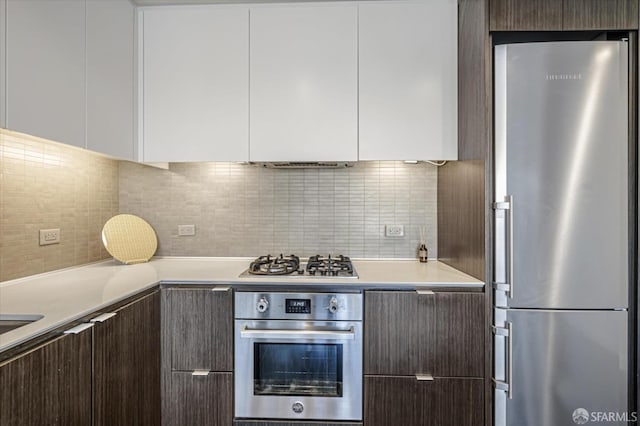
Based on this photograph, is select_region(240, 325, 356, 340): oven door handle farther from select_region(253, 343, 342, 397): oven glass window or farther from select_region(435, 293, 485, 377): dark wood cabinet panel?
select_region(435, 293, 485, 377): dark wood cabinet panel

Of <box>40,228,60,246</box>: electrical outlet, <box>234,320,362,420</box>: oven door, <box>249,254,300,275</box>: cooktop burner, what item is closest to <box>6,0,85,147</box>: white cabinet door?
<box>40,228,60,246</box>: electrical outlet

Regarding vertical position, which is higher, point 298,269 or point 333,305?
point 298,269

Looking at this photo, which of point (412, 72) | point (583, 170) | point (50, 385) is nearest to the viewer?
point (50, 385)

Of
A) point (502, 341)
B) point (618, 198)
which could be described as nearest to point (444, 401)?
point (502, 341)

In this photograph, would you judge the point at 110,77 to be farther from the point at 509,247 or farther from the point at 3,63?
the point at 509,247

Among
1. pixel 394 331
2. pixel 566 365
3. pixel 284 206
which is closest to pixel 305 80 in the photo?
pixel 284 206

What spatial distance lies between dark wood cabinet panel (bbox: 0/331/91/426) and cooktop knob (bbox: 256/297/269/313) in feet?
2.24

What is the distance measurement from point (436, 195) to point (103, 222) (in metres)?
2.12

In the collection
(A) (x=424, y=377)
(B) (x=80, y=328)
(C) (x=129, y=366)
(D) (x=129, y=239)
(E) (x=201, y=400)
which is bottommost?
(E) (x=201, y=400)

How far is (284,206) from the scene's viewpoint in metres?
2.31

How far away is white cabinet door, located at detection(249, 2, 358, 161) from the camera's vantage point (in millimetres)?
1916

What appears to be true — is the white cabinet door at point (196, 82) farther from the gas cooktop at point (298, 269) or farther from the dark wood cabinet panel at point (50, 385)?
the dark wood cabinet panel at point (50, 385)

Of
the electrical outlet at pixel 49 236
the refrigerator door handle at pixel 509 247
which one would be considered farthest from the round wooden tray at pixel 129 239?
the refrigerator door handle at pixel 509 247

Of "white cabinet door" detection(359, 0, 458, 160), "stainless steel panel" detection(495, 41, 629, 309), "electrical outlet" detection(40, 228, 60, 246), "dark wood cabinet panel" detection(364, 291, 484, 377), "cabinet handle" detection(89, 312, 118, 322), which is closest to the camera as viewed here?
"cabinet handle" detection(89, 312, 118, 322)
